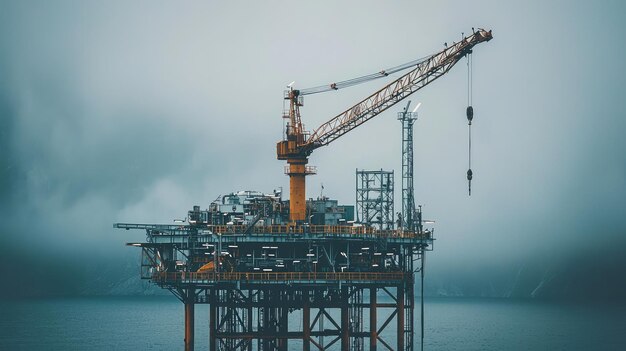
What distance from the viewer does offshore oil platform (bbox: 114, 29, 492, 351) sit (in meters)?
104

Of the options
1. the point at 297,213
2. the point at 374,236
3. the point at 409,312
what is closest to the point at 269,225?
the point at 297,213

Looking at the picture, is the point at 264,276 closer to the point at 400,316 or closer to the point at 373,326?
the point at 373,326

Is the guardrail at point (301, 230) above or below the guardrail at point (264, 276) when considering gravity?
above

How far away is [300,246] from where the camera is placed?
106 m

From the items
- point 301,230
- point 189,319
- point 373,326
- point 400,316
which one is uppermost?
point 301,230

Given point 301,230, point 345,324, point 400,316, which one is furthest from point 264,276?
point 400,316

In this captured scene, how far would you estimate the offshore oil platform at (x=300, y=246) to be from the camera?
10412 cm

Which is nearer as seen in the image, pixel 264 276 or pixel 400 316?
pixel 264 276

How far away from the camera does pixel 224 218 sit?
111 meters

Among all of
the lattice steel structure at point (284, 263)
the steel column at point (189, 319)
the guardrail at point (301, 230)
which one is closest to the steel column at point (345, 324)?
the lattice steel structure at point (284, 263)

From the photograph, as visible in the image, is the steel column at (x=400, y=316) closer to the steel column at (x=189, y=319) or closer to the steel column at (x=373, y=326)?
the steel column at (x=373, y=326)

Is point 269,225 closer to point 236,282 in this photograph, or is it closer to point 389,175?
point 236,282

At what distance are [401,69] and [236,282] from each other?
26620mm

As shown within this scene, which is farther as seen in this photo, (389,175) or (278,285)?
(389,175)
